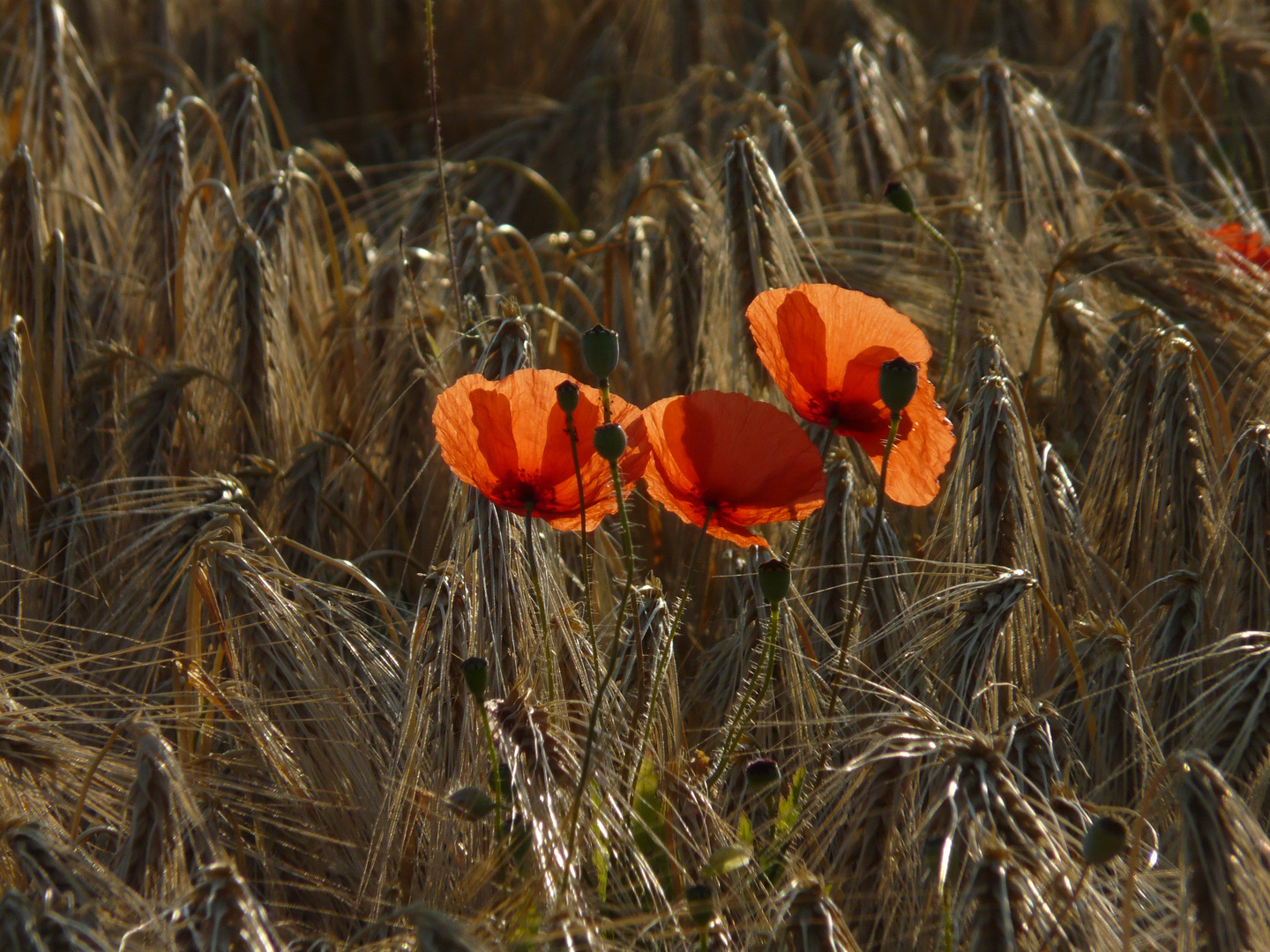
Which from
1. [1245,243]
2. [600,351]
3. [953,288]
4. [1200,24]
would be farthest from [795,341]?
[1200,24]

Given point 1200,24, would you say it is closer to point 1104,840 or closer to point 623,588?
point 623,588

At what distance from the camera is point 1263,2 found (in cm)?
312

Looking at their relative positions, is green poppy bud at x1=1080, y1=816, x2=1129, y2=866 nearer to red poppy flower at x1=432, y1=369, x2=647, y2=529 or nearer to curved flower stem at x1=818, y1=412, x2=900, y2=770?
curved flower stem at x1=818, y1=412, x2=900, y2=770

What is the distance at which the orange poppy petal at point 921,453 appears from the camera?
31.7 inches

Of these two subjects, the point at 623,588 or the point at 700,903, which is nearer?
the point at 700,903

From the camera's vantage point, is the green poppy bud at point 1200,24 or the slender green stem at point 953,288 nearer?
the slender green stem at point 953,288

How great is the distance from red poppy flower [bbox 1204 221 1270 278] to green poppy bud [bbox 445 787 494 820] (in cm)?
114

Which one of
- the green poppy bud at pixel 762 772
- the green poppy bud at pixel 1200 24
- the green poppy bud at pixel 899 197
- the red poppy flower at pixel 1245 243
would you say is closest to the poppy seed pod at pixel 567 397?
the green poppy bud at pixel 762 772

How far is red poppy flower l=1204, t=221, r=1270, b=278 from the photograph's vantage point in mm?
1390

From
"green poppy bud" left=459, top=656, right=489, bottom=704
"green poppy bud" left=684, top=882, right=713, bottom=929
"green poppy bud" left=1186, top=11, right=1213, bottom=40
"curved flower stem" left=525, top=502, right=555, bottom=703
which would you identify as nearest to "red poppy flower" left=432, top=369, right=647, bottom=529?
"curved flower stem" left=525, top=502, right=555, bottom=703

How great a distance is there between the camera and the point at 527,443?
2.44ft

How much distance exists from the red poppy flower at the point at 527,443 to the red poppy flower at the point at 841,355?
0.11 m

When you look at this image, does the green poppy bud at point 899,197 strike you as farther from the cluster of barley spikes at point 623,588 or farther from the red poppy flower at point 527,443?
the red poppy flower at point 527,443

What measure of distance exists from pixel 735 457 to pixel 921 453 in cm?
17
